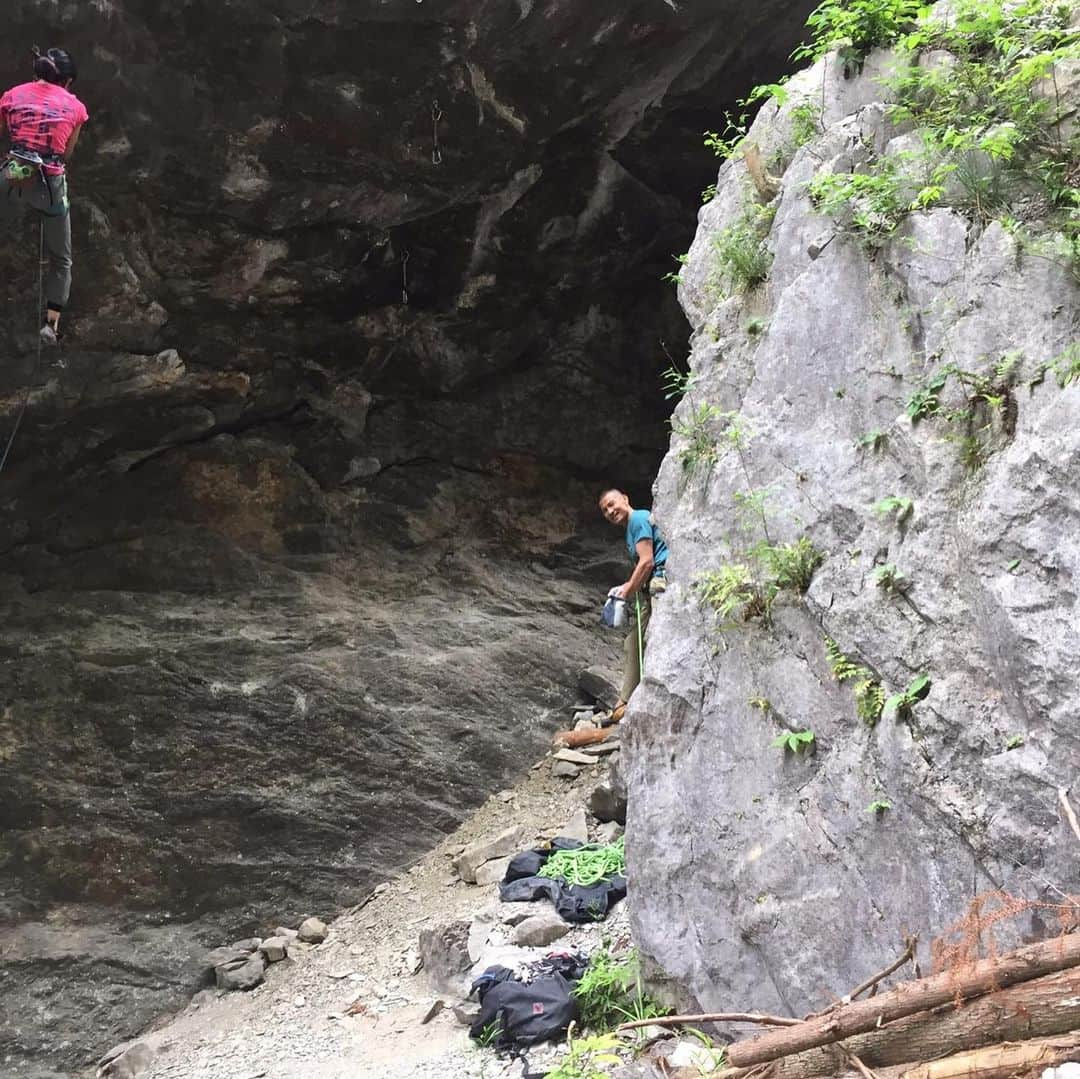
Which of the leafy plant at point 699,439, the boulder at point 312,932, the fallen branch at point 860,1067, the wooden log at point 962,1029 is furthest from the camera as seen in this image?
the boulder at point 312,932

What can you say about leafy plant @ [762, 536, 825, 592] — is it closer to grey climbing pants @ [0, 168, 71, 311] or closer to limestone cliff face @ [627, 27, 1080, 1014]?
limestone cliff face @ [627, 27, 1080, 1014]

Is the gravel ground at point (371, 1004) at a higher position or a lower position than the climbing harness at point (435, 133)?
lower

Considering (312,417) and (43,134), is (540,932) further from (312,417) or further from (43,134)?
(312,417)

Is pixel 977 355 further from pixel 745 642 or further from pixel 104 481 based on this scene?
pixel 104 481

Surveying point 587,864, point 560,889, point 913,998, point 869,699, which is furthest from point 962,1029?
point 587,864

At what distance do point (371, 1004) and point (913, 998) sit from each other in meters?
4.12

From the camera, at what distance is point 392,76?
851 centimetres

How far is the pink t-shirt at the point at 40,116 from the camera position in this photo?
6.69 metres

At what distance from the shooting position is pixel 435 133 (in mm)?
9000

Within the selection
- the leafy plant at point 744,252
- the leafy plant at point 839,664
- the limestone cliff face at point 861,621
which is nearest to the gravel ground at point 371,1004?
the limestone cliff face at point 861,621

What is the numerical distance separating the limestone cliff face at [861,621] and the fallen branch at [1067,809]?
23 mm

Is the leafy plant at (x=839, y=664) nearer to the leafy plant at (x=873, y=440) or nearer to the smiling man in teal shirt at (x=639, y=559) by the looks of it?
the leafy plant at (x=873, y=440)

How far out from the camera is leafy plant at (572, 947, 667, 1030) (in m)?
4.85

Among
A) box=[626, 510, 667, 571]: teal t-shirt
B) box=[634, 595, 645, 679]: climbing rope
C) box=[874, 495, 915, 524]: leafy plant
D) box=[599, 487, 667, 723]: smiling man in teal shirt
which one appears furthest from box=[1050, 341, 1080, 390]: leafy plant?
box=[626, 510, 667, 571]: teal t-shirt
